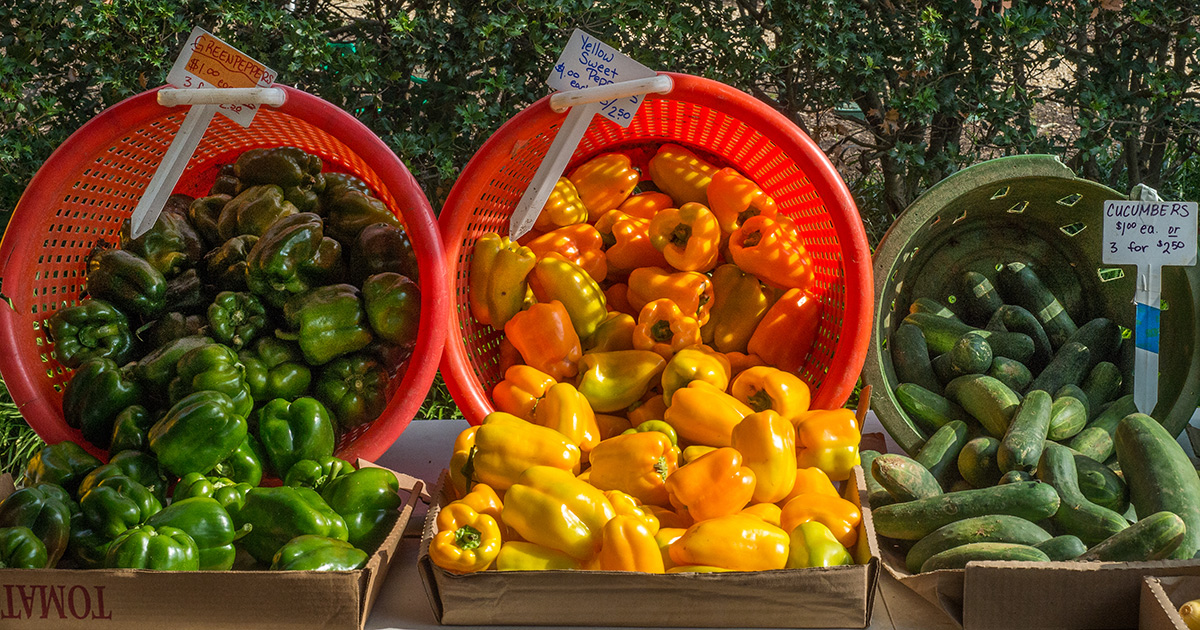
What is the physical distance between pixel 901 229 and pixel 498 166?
0.94m

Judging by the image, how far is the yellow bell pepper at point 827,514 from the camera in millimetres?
1718

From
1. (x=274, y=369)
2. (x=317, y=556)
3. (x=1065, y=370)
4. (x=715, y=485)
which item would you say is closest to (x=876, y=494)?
(x=715, y=485)

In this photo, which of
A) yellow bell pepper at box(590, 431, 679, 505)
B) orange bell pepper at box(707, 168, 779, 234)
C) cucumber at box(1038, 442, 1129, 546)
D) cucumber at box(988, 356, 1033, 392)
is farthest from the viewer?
orange bell pepper at box(707, 168, 779, 234)

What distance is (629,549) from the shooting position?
1604mm

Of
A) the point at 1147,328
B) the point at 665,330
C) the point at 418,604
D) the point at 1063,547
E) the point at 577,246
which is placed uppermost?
the point at 1147,328

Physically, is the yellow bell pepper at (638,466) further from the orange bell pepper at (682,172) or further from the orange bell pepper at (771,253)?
the orange bell pepper at (682,172)

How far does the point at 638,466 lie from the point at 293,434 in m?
0.76

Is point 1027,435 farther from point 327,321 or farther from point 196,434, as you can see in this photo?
point 196,434

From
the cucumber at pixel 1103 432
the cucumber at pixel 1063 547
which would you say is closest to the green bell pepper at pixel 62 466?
the cucumber at pixel 1063 547

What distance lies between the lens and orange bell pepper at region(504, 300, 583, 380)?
7.26 ft

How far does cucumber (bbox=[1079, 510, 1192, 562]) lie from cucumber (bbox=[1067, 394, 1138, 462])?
416 mm

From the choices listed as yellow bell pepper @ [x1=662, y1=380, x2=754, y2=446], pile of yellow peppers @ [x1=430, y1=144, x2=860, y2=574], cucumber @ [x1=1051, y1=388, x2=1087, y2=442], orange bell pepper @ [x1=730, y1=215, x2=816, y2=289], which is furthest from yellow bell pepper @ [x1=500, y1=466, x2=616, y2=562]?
cucumber @ [x1=1051, y1=388, x2=1087, y2=442]

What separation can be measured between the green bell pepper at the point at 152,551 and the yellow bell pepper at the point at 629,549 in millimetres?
735

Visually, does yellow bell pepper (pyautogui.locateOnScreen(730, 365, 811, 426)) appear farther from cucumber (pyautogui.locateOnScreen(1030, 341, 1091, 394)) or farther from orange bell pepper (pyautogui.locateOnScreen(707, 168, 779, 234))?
cucumber (pyautogui.locateOnScreen(1030, 341, 1091, 394))
